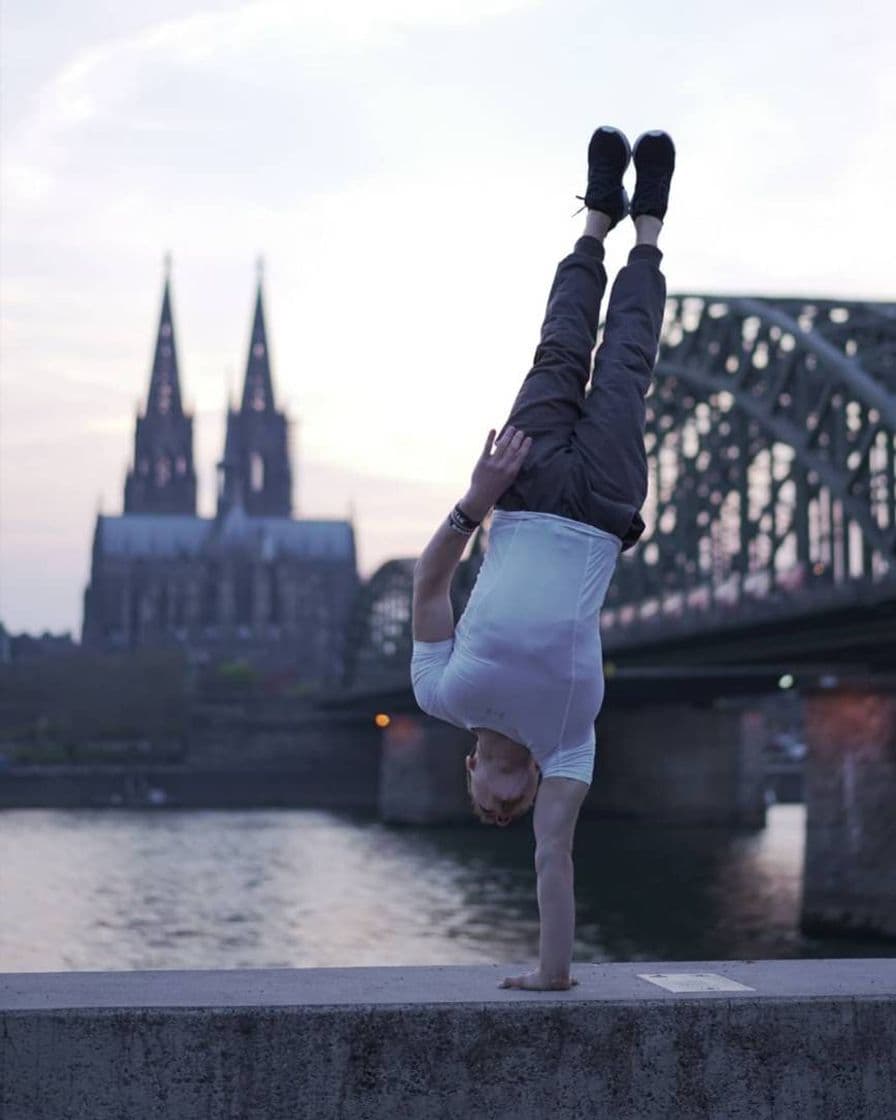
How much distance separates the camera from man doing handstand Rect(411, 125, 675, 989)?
614cm

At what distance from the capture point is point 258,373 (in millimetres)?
190375

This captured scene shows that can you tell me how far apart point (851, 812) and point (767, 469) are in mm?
17031

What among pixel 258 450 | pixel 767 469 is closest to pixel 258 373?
pixel 258 450

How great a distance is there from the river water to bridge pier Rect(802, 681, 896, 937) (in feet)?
2.85

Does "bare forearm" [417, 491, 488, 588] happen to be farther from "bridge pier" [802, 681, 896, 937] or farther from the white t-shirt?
"bridge pier" [802, 681, 896, 937]

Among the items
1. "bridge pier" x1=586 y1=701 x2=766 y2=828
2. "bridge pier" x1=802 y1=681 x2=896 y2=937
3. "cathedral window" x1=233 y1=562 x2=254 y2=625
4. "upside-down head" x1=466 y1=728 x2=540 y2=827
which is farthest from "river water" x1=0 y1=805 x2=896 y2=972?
"cathedral window" x1=233 y1=562 x2=254 y2=625

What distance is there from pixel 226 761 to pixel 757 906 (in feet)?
206

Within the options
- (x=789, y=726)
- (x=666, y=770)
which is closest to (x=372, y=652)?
(x=666, y=770)

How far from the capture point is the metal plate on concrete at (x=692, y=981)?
5.91 meters

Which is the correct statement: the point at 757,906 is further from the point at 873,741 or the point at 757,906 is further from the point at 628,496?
the point at 628,496

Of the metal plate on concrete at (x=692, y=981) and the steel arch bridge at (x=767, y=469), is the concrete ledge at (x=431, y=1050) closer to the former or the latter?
the metal plate on concrete at (x=692, y=981)

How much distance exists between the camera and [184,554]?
176 meters

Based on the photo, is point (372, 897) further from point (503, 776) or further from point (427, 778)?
point (503, 776)

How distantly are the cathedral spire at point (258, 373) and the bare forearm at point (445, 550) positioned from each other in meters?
184
